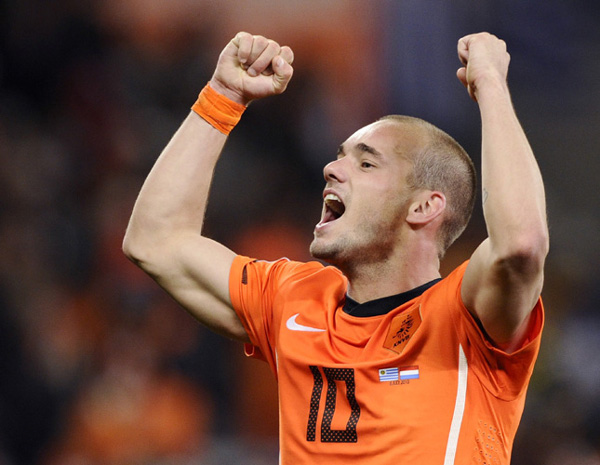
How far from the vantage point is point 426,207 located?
2443 mm

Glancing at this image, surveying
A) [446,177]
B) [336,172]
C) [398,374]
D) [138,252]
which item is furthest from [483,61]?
[138,252]

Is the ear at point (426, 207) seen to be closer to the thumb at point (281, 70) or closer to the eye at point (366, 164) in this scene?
the eye at point (366, 164)

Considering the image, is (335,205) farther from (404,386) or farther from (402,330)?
(404,386)

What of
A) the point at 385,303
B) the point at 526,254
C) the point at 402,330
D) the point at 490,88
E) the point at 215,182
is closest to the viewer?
the point at 526,254

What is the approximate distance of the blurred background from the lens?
4438 millimetres

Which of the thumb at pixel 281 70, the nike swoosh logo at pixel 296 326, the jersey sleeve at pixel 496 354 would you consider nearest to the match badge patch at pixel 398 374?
the jersey sleeve at pixel 496 354

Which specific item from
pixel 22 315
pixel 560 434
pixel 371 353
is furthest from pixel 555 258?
pixel 22 315

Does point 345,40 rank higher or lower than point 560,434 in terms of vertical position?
higher

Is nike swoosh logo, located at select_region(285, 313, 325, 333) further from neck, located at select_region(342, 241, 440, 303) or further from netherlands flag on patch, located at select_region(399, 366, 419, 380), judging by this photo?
netherlands flag on patch, located at select_region(399, 366, 419, 380)

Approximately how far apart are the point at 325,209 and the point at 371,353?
651 mm

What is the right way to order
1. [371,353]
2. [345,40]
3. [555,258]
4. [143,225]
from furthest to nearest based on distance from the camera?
1. [345,40]
2. [555,258]
3. [143,225]
4. [371,353]

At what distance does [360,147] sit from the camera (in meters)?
2.54

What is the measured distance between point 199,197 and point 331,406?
2.92ft

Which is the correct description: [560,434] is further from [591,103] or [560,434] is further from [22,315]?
[22,315]
